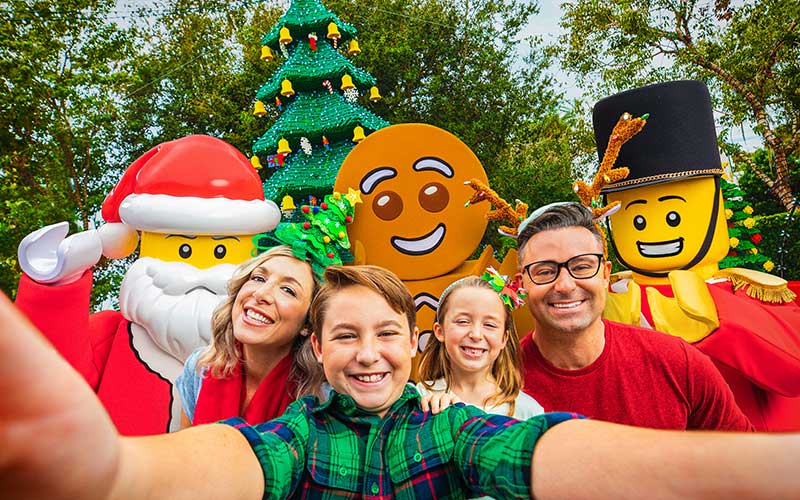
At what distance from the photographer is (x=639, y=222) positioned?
13.5 ft

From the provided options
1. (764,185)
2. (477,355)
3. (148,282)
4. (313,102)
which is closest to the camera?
(477,355)

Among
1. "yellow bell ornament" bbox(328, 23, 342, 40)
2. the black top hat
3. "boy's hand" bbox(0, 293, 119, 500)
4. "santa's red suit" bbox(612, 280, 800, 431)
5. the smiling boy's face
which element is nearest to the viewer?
"boy's hand" bbox(0, 293, 119, 500)

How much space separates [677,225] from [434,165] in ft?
5.69

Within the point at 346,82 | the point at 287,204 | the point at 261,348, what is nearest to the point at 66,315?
the point at 261,348

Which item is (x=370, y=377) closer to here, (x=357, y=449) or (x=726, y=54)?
(x=357, y=449)

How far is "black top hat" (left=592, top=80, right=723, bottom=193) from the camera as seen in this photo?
13.0 feet

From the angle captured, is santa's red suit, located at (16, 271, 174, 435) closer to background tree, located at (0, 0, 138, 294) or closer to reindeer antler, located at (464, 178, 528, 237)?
reindeer antler, located at (464, 178, 528, 237)

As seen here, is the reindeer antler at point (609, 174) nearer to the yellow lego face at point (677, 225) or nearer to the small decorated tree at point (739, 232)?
the yellow lego face at point (677, 225)

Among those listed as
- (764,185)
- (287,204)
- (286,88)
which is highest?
(286,88)

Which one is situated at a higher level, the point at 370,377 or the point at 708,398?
the point at 370,377

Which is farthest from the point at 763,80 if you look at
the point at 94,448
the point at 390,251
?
the point at 94,448

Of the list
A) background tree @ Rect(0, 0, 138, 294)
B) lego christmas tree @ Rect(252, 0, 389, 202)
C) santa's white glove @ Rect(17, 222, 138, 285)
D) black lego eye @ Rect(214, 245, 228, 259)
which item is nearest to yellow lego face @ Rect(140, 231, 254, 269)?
black lego eye @ Rect(214, 245, 228, 259)

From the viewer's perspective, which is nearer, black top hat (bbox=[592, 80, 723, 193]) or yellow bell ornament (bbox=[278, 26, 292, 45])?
black top hat (bbox=[592, 80, 723, 193])

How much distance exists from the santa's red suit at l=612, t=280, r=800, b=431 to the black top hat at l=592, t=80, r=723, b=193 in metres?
0.80
